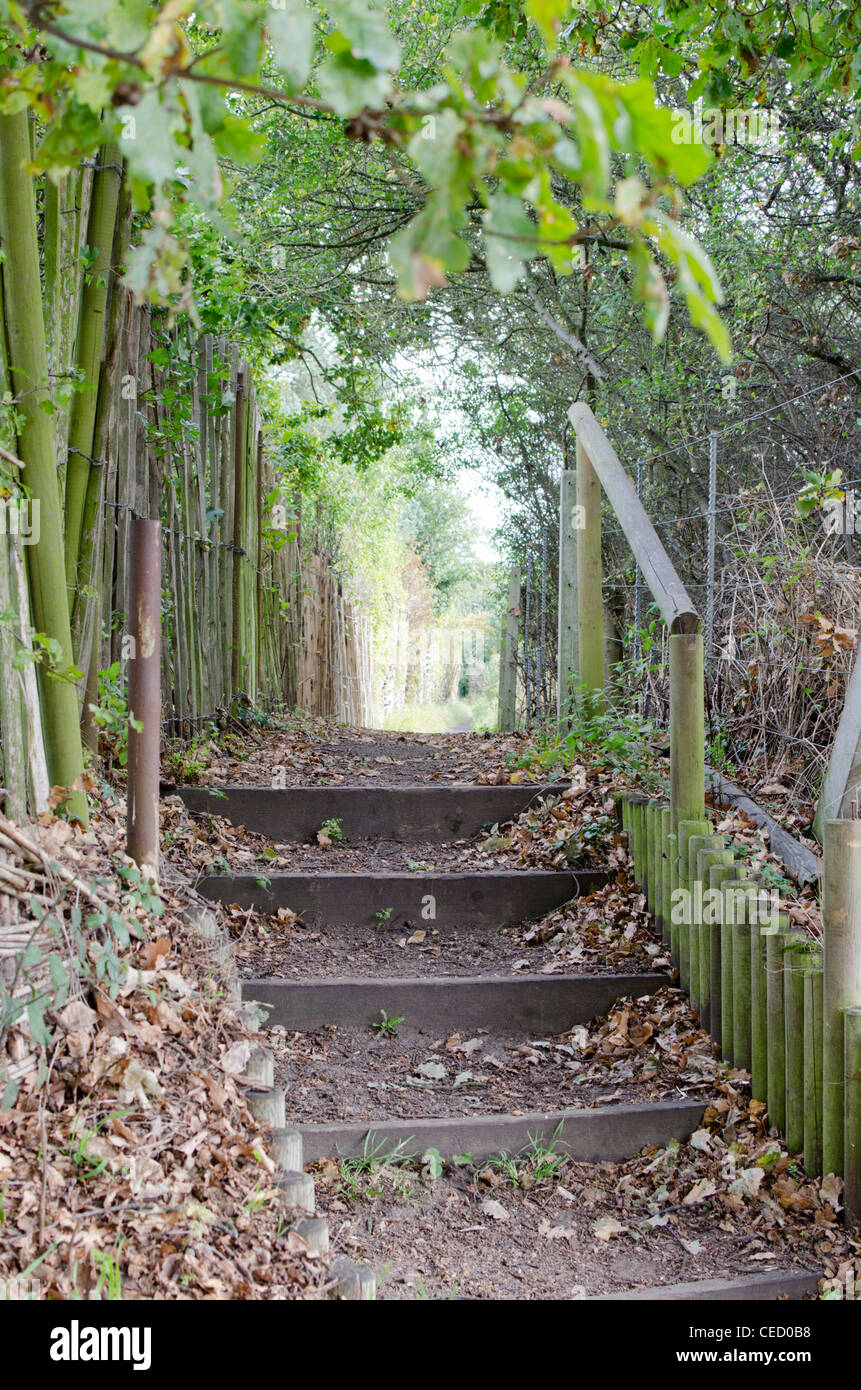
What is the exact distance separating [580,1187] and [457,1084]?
17.9 inches

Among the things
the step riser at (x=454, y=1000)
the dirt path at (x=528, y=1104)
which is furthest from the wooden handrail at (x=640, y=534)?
the step riser at (x=454, y=1000)

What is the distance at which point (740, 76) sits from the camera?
13.0 feet

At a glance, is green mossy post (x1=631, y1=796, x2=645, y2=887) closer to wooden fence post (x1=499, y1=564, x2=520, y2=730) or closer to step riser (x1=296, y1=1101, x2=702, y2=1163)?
step riser (x1=296, y1=1101, x2=702, y2=1163)

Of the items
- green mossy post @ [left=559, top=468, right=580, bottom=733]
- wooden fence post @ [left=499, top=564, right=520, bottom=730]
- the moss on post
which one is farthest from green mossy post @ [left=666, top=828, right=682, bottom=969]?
wooden fence post @ [left=499, top=564, right=520, bottom=730]

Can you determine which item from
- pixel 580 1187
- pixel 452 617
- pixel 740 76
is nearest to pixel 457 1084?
pixel 580 1187

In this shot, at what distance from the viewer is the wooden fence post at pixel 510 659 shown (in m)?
9.38

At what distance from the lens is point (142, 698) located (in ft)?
8.43

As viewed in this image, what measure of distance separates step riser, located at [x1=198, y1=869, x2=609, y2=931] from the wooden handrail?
1015 millimetres

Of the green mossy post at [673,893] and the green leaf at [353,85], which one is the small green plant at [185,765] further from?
the green leaf at [353,85]

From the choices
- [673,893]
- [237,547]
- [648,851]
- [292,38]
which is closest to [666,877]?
[673,893]

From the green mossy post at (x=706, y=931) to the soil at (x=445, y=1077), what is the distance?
22 cm

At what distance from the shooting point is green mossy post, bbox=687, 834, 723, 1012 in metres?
3.07

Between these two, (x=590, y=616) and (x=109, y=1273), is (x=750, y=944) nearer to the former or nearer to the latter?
(x=109, y=1273)

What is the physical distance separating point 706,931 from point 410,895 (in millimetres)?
1084
